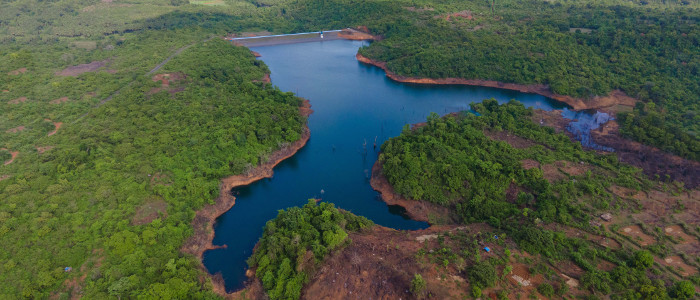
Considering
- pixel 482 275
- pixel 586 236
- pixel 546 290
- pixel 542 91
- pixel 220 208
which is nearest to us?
pixel 546 290

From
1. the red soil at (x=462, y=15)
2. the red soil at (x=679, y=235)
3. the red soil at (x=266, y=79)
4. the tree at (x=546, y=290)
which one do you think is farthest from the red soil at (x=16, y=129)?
the red soil at (x=462, y=15)

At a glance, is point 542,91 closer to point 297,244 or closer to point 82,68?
point 297,244

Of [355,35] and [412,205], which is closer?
[412,205]

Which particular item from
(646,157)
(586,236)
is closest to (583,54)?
(646,157)

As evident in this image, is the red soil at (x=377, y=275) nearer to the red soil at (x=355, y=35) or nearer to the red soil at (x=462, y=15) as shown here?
the red soil at (x=355, y=35)

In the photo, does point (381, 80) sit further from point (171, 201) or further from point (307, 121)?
point (171, 201)
